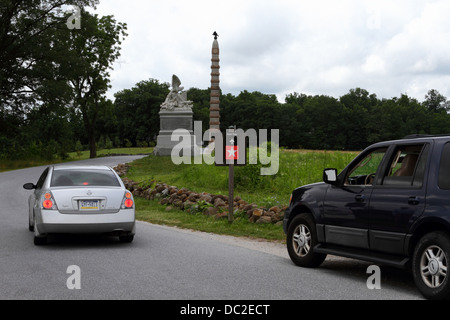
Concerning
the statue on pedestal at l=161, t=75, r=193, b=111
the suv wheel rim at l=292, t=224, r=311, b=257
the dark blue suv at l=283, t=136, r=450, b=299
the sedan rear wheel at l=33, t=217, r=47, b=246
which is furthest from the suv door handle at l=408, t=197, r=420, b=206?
the statue on pedestal at l=161, t=75, r=193, b=111

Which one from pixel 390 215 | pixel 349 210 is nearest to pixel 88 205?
pixel 349 210

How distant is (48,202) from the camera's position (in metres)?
10.5

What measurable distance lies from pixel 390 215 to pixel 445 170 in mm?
875

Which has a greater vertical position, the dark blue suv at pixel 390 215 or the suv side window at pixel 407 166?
the suv side window at pixel 407 166

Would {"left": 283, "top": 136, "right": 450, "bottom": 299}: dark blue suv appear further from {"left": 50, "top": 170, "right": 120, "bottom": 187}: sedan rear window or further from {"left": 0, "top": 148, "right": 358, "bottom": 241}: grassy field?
{"left": 50, "top": 170, "right": 120, "bottom": 187}: sedan rear window

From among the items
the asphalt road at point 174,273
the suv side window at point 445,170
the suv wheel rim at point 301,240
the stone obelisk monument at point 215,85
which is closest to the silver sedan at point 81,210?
the asphalt road at point 174,273

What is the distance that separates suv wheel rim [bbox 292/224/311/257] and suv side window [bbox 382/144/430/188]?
1657 mm

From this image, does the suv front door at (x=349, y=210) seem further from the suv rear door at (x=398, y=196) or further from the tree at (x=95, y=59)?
the tree at (x=95, y=59)

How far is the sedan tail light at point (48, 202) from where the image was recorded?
34.4 feet

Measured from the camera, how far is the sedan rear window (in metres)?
11.4

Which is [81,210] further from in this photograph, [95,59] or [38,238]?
[95,59]

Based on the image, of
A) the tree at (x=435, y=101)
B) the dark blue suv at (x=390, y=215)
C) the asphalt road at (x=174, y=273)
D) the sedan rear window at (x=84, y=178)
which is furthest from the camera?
the tree at (x=435, y=101)

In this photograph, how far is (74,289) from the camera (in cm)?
697
